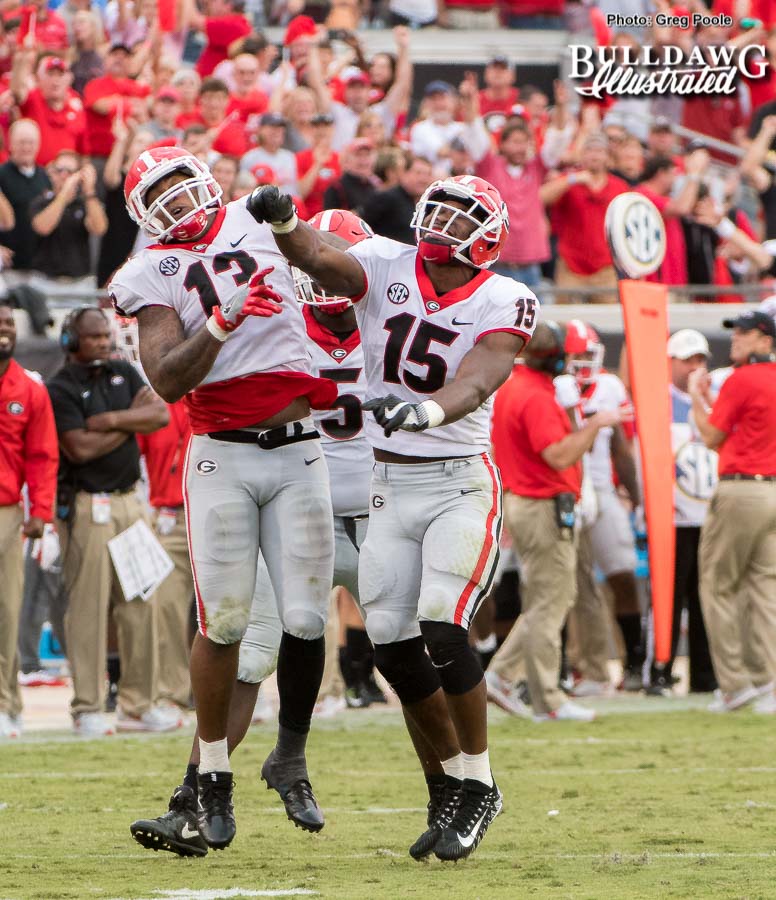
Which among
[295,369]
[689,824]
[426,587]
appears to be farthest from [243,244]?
[689,824]

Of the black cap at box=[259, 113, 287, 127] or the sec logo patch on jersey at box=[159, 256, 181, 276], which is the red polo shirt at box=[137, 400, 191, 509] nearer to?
the sec logo patch on jersey at box=[159, 256, 181, 276]

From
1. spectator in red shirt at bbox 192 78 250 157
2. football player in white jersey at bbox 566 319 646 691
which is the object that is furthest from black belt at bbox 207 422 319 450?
spectator in red shirt at bbox 192 78 250 157

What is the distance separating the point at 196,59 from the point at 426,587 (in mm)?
12180

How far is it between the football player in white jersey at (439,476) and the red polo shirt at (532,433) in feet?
12.4

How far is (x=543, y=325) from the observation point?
9391mm

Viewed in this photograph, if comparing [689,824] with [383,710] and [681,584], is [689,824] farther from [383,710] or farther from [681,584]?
[681,584]

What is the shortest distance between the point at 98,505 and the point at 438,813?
12.9ft

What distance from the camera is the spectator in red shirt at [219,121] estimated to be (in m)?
13.6

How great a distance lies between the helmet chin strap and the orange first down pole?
4966mm

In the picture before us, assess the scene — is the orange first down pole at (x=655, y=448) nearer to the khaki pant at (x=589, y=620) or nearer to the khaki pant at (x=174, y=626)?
the khaki pant at (x=589, y=620)

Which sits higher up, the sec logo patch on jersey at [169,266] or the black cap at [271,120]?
the black cap at [271,120]

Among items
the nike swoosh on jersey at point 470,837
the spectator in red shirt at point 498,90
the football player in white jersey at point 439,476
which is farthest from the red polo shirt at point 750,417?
the spectator in red shirt at point 498,90

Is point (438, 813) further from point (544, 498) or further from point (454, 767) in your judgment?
point (544, 498)

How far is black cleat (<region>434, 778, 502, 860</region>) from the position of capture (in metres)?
5.36
